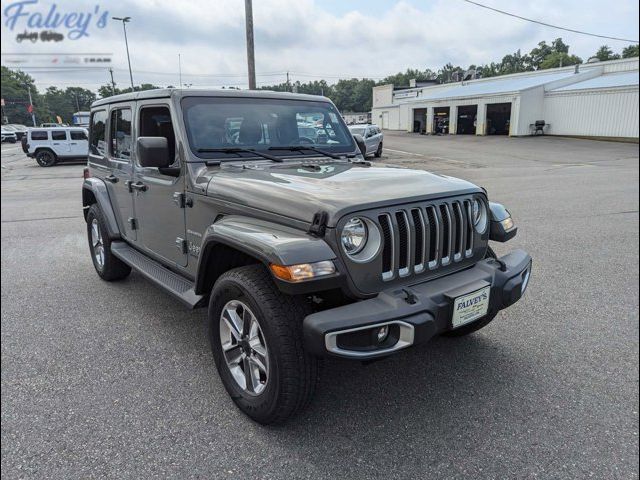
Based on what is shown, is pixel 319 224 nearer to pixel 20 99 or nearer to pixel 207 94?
pixel 207 94

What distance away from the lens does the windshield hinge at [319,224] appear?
2.31 metres

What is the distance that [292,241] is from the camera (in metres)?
2.29

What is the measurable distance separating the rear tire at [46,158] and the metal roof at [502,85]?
2905cm

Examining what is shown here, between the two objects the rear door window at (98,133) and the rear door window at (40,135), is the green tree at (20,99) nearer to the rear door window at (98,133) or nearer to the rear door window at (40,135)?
the rear door window at (40,135)

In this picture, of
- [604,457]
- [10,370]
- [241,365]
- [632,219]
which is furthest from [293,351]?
[632,219]

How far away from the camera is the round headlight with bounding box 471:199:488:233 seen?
117 inches

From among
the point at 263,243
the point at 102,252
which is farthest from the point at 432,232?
the point at 102,252

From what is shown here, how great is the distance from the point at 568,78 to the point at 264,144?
118 feet

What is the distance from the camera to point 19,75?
58.8 m

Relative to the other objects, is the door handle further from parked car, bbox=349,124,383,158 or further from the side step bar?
parked car, bbox=349,124,383,158

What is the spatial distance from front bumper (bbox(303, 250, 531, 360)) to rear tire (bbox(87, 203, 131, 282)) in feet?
10.2

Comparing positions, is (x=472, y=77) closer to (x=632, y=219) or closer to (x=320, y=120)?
(x=632, y=219)

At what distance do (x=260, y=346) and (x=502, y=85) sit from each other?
134 ft

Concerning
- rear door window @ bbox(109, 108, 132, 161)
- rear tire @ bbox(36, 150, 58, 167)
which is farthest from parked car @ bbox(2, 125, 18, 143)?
rear door window @ bbox(109, 108, 132, 161)
